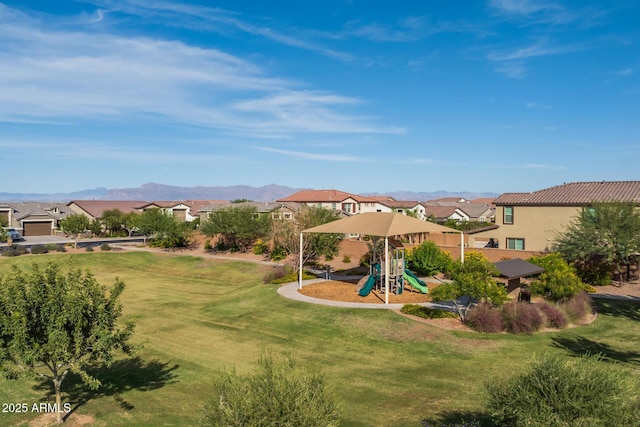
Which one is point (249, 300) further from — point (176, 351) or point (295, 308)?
point (176, 351)

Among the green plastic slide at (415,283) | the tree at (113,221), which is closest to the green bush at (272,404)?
the green plastic slide at (415,283)

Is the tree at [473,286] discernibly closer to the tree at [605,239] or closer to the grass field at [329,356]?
the grass field at [329,356]

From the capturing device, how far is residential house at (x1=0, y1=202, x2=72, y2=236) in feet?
275

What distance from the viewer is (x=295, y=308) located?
27703 millimetres

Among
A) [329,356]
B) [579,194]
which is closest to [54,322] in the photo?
[329,356]

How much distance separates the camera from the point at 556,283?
2667 cm

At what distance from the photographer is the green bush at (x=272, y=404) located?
894cm

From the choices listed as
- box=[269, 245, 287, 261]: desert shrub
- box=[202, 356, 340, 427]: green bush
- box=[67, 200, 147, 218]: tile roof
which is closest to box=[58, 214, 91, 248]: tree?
box=[67, 200, 147, 218]: tile roof

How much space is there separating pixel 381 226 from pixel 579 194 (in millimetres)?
23200

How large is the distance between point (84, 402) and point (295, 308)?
1381 centimetres

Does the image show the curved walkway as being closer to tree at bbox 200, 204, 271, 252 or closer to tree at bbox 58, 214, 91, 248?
tree at bbox 200, 204, 271, 252

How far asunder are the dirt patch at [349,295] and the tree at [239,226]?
22.9 meters

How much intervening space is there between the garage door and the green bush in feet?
295

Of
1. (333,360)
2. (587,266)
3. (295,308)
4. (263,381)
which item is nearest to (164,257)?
(295,308)
